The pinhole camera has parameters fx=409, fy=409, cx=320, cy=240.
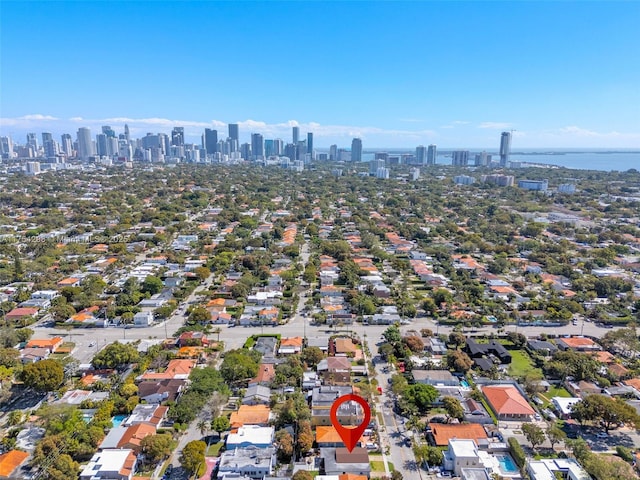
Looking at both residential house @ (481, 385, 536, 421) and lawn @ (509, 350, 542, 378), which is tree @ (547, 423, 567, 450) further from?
lawn @ (509, 350, 542, 378)

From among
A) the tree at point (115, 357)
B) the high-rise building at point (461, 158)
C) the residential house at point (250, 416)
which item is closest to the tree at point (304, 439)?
the residential house at point (250, 416)

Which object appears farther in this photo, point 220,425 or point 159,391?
point 159,391

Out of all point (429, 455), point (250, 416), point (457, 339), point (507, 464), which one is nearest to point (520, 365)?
point (457, 339)

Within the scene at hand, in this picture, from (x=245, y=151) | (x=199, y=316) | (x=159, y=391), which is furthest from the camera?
(x=245, y=151)

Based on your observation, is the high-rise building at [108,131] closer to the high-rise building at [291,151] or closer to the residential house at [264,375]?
the high-rise building at [291,151]

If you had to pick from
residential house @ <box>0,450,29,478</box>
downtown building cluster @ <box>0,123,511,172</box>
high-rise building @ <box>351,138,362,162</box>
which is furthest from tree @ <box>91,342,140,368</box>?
high-rise building @ <box>351,138,362,162</box>

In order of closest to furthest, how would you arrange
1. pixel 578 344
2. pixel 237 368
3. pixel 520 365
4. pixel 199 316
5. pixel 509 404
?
pixel 509 404 < pixel 237 368 < pixel 520 365 < pixel 578 344 < pixel 199 316

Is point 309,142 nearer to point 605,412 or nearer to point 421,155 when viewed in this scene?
point 421,155
